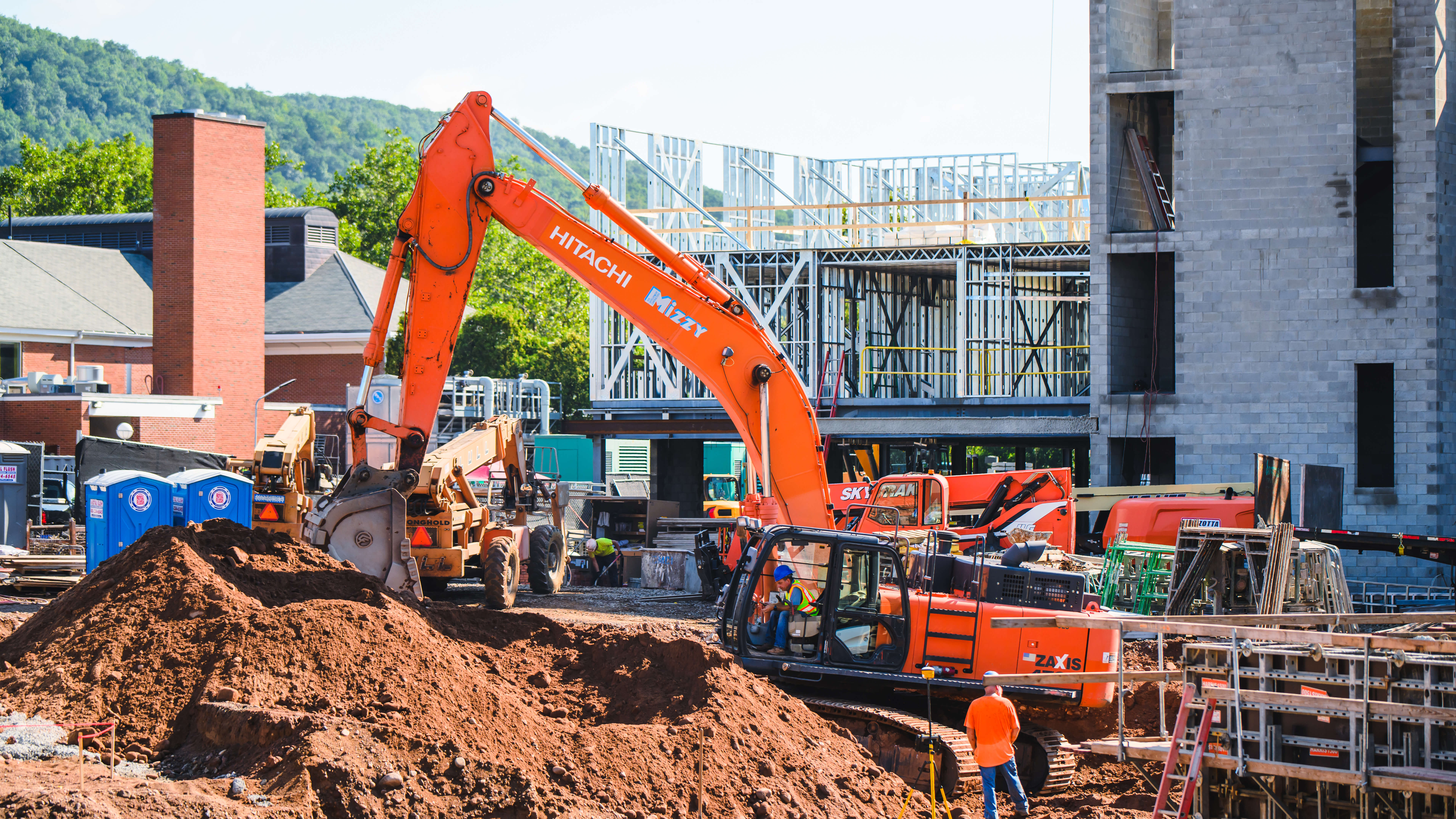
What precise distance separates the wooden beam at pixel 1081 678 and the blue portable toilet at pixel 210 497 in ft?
47.2

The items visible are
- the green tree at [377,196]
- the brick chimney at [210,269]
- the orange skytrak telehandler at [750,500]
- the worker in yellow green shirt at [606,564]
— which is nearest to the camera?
the orange skytrak telehandler at [750,500]

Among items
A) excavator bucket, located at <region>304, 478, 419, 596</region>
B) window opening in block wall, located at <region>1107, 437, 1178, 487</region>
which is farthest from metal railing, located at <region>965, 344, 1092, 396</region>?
excavator bucket, located at <region>304, 478, 419, 596</region>

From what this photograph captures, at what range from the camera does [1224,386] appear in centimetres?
2594

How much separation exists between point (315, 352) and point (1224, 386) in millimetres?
30252

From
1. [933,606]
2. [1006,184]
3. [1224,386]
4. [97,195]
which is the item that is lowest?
[933,606]

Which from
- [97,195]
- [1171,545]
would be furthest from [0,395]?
[97,195]

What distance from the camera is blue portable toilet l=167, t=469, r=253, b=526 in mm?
22156

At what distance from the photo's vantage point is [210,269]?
133 feet

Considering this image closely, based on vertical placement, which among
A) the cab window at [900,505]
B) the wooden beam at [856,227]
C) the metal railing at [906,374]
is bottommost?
the cab window at [900,505]

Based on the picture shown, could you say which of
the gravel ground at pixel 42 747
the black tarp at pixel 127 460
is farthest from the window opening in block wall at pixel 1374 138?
the black tarp at pixel 127 460

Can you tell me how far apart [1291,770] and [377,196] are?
67751 mm

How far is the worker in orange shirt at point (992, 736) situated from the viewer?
10.8 metres

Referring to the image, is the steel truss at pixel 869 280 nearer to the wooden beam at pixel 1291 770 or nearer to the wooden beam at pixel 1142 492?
the wooden beam at pixel 1142 492

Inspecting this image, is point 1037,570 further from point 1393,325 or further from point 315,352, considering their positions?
point 315,352
